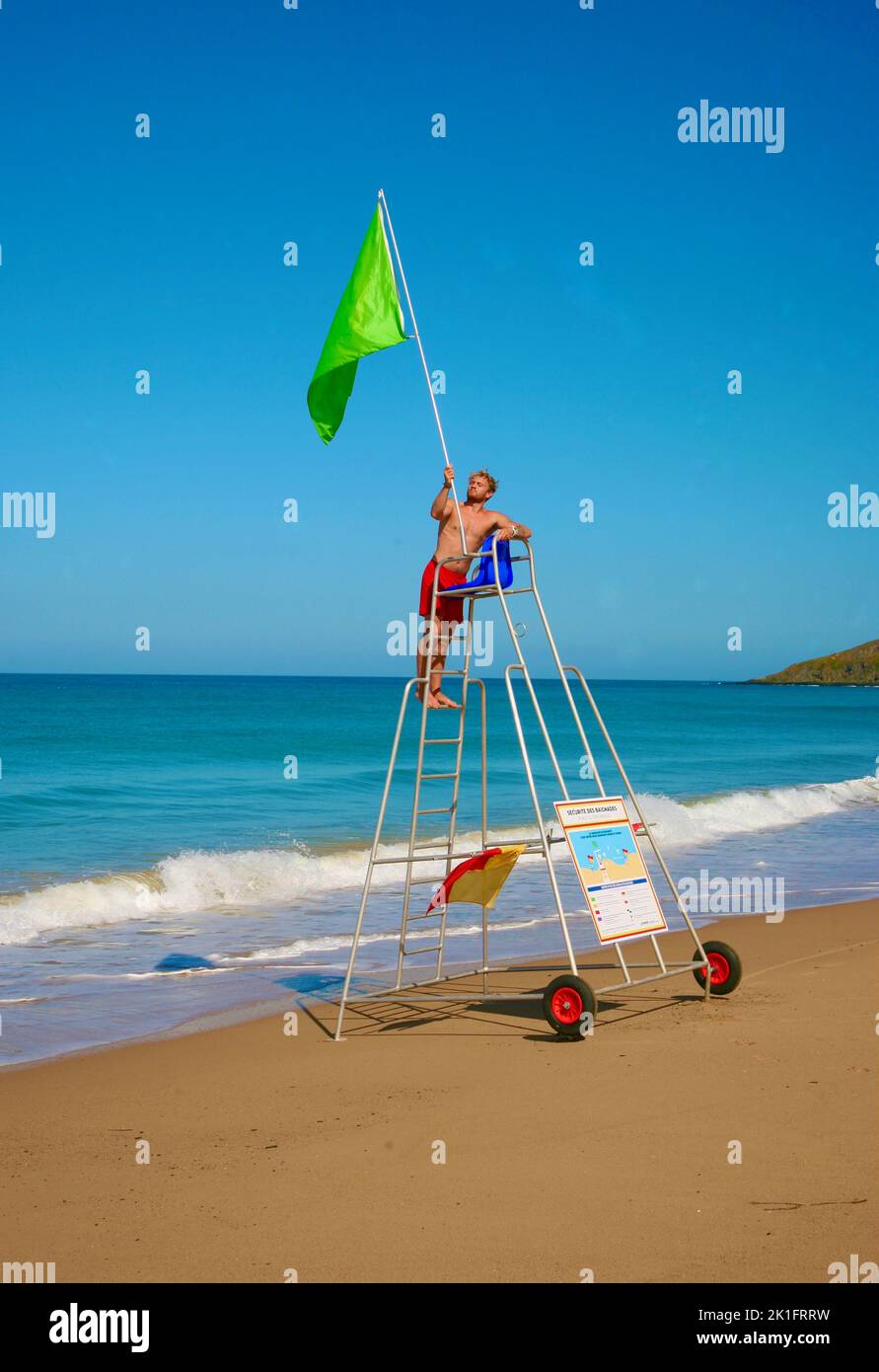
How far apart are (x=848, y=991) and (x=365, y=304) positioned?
574 cm

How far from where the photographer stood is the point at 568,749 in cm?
5322

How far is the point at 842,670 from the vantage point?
188875mm

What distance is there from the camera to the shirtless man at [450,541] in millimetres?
7684

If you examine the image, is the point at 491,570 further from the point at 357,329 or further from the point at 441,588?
the point at 357,329

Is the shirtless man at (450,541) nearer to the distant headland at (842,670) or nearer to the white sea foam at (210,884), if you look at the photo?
the white sea foam at (210,884)

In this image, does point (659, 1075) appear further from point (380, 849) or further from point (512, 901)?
point (380, 849)

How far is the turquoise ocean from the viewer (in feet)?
31.6

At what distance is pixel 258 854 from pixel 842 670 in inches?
7275

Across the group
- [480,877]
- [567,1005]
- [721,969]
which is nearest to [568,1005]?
[567,1005]

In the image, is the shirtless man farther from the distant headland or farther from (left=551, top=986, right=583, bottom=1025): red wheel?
the distant headland

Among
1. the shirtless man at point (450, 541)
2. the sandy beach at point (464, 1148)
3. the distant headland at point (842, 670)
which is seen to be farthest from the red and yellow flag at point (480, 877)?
the distant headland at point (842, 670)

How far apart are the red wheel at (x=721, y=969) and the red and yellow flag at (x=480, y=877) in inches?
64.0

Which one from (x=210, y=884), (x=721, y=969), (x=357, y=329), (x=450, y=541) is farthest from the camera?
(x=210, y=884)
